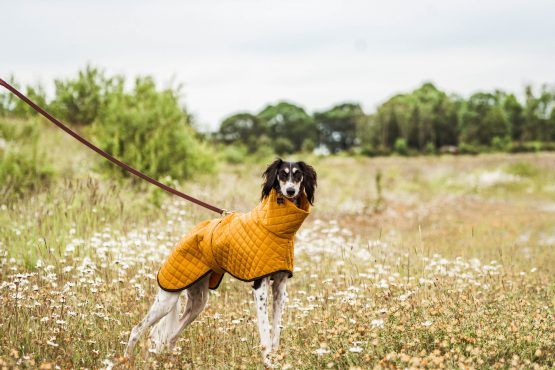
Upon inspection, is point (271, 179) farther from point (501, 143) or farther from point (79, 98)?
point (501, 143)

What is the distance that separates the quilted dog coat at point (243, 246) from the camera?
434 cm

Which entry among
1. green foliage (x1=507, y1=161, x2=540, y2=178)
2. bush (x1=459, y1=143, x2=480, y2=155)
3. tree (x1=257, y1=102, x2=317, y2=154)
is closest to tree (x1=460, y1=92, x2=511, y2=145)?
bush (x1=459, y1=143, x2=480, y2=155)

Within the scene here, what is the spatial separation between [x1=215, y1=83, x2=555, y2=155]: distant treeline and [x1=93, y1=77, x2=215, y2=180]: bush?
33.6m

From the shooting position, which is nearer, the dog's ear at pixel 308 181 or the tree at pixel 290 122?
the dog's ear at pixel 308 181

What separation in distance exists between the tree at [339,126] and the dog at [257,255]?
60.9 m

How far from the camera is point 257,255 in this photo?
14.2 ft

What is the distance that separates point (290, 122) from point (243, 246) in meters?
50.8

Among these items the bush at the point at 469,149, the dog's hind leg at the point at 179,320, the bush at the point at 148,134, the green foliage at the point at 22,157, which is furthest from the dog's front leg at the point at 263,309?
the bush at the point at 469,149

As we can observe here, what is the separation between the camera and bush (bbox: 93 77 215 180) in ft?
44.9

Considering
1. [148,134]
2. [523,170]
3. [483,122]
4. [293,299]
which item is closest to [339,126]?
[483,122]

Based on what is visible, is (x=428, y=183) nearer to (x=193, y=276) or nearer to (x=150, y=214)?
(x=150, y=214)

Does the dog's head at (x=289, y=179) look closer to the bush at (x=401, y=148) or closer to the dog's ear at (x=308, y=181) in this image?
the dog's ear at (x=308, y=181)

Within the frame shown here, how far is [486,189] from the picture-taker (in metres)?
25.1

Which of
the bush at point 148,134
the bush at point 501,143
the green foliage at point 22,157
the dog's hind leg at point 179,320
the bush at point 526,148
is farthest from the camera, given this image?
the bush at point 501,143
